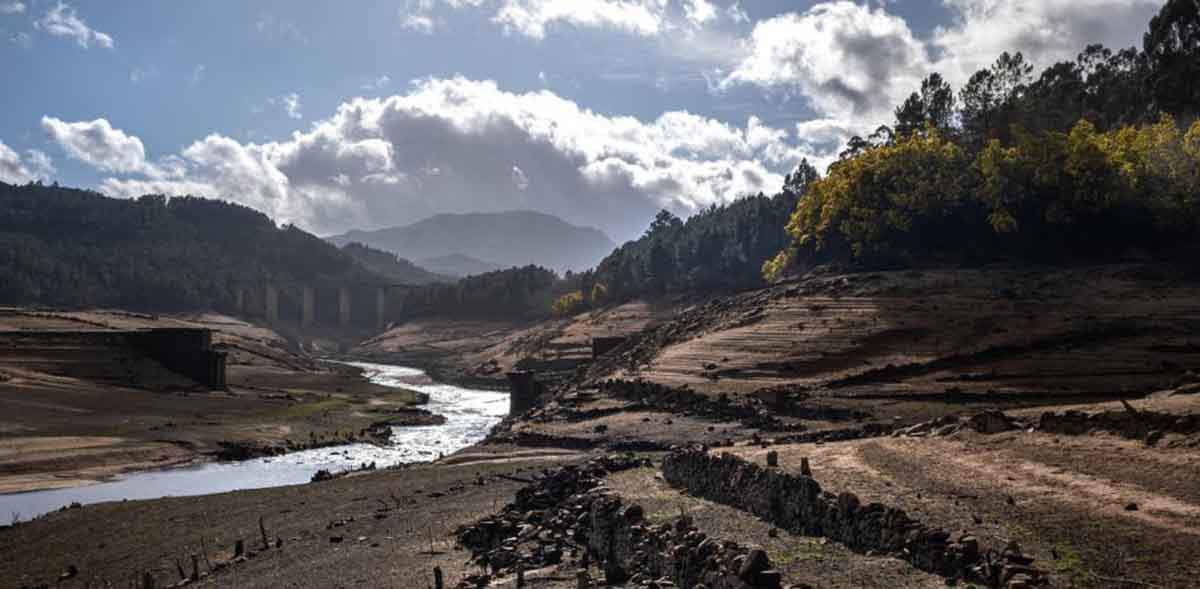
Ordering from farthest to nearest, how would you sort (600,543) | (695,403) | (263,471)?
1. (263,471)
2. (695,403)
3. (600,543)

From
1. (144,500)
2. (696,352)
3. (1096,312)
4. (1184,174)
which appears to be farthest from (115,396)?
(1184,174)

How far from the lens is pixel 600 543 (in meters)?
26.5

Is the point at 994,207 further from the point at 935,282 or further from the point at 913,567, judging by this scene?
the point at 913,567

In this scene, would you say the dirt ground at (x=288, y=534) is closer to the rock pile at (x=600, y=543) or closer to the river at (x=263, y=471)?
the rock pile at (x=600, y=543)

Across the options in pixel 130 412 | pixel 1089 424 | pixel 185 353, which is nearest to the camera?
pixel 1089 424

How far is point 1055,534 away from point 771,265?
102095mm

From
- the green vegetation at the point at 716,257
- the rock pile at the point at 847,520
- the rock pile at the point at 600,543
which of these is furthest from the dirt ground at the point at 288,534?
the green vegetation at the point at 716,257

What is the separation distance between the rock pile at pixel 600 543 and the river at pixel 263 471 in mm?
26620

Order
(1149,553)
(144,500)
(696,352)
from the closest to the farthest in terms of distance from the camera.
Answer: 1. (1149,553)
2. (144,500)
3. (696,352)

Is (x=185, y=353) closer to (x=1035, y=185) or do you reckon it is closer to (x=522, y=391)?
(x=522, y=391)

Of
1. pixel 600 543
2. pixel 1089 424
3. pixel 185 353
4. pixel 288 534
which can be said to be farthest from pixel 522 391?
pixel 1089 424

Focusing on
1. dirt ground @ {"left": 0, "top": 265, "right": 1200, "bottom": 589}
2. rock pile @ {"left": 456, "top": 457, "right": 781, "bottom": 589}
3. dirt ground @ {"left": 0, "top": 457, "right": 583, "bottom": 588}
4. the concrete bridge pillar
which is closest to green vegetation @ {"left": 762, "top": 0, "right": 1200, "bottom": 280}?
dirt ground @ {"left": 0, "top": 265, "right": 1200, "bottom": 589}

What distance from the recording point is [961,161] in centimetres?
9975

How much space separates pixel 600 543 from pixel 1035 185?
77615mm
